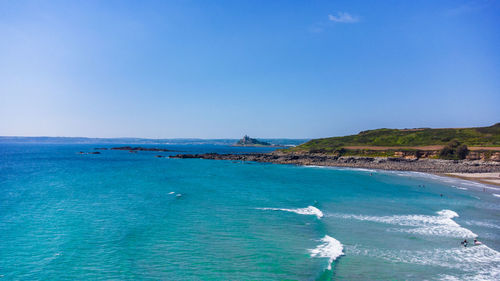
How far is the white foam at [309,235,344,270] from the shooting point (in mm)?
Answer: 20344

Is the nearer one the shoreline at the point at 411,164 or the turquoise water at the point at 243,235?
the turquoise water at the point at 243,235

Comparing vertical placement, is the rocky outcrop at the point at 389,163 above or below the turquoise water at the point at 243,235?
above

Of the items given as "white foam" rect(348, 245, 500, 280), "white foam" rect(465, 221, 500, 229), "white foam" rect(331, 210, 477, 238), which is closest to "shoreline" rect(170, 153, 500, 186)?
"white foam" rect(465, 221, 500, 229)

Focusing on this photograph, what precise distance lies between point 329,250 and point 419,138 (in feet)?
390

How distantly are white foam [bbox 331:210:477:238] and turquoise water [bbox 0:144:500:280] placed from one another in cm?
11

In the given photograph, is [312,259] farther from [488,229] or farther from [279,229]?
[488,229]

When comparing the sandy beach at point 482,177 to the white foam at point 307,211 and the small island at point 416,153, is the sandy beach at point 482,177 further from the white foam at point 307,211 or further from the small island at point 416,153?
the white foam at point 307,211

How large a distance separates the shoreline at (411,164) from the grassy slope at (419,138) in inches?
735

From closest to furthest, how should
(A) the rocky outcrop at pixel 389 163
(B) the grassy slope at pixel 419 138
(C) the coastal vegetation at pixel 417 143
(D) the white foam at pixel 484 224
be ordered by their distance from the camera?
(D) the white foam at pixel 484 224, (A) the rocky outcrop at pixel 389 163, (C) the coastal vegetation at pixel 417 143, (B) the grassy slope at pixel 419 138

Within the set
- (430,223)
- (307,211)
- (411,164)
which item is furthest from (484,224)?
(411,164)

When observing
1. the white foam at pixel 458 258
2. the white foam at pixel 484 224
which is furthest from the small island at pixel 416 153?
the white foam at pixel 458 258

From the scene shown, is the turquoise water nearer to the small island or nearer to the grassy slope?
the small island

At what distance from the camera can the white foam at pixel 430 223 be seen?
25750 mm

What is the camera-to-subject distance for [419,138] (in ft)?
398
